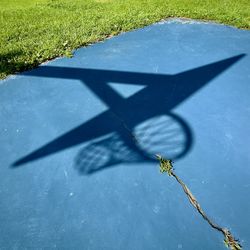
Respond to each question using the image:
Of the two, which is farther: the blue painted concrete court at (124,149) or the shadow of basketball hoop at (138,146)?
the shadow of basketball hoop at (138,146)

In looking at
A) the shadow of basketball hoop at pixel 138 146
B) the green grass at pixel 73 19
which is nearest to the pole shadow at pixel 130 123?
the shadow of basketball hoop at pixel 138 146

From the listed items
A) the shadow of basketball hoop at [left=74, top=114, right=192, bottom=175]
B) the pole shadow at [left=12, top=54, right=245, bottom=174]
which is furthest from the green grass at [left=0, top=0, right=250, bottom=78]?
the shadow of basketball hoop at [left=74, top=114, right=192, bottom=175]

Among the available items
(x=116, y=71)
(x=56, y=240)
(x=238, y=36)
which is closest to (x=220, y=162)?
(x=56, y=240)

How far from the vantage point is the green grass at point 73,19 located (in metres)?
6.77

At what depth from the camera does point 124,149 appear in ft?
14.3

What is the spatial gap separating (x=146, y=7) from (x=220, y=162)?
20.7 feet

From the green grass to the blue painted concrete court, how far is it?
592 millimetres

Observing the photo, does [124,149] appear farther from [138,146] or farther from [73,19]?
[73,19]

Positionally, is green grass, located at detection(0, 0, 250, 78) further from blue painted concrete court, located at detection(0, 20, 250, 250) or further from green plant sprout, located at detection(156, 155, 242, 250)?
green plant sprout, located at detection(156, 155, 242, 250)

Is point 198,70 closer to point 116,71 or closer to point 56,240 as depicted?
point 116,71

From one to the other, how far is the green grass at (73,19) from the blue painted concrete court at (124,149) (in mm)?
592

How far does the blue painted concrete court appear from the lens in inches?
135

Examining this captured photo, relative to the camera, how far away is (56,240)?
3326 millimetres

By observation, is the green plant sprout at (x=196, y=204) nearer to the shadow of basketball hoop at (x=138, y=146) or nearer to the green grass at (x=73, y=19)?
the shadow of basketball hoop at (x=138, y=146)
